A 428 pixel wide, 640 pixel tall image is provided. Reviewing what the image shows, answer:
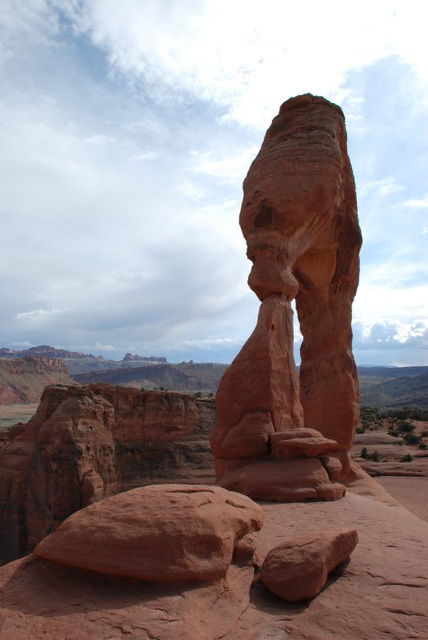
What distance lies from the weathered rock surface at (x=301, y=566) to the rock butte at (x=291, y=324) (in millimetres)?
2556

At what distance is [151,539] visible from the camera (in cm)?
293

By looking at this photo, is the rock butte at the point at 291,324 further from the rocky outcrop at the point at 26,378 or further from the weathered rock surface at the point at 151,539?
the rocky outcrop at the point at 26,378

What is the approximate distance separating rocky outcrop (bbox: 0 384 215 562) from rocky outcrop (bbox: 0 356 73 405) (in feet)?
143

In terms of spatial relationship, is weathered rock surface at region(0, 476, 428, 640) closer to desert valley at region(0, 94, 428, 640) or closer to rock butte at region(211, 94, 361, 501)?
desert valley at region(0, 94, 428, 640)

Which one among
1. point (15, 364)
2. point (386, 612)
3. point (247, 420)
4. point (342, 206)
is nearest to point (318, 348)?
point (342, 206)

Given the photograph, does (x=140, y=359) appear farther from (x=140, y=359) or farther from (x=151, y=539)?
(x=151, y=539)

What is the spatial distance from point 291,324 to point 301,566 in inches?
222

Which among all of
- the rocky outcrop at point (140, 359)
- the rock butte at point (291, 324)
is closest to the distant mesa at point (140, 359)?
the rocky outcrop at point (140, 359)

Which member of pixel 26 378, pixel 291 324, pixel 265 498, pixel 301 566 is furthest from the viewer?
pixel 26 378

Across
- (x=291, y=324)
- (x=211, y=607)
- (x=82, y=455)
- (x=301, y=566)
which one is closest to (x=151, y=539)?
(x=211, y=607)

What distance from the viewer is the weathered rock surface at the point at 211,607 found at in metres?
2.42

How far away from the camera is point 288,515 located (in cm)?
513

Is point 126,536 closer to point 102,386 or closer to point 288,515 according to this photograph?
point 288,515

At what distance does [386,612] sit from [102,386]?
18672 millimetres
